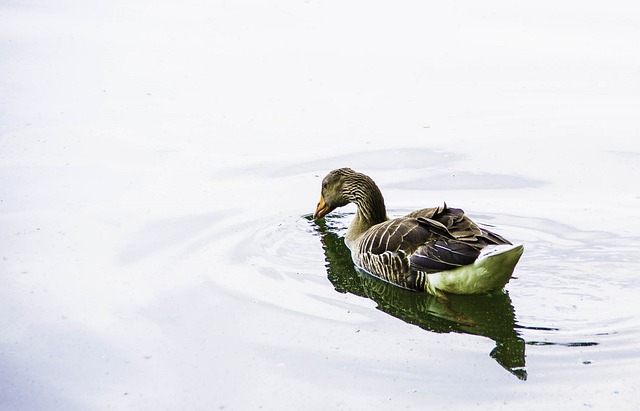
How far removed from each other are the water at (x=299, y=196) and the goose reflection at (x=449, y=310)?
0.9 inches

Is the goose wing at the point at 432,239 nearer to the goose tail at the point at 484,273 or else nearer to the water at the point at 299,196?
the goose tail at the point at 484,273

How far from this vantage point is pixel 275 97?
11109 millimetres

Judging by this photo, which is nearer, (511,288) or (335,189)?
(511,288)

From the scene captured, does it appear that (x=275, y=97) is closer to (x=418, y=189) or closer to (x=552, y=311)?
(x=418, y=189)

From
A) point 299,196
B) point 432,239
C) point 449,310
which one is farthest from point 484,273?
point 299,196

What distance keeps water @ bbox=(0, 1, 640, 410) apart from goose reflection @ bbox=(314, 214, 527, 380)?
23 millimetres

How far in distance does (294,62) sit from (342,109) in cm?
164

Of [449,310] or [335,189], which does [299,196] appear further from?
[449,310]

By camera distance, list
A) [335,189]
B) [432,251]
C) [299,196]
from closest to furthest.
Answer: [432,251] → [335,189] → [299,196]

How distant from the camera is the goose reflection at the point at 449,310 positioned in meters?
6.24

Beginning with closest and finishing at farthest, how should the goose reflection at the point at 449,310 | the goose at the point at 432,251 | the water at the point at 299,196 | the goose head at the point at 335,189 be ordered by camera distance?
1. the water at the point at 299,196
2. the goose reflection at the point at 449,310
3. the goose at the point at 432,251
4. the goose head at the point at 335,189

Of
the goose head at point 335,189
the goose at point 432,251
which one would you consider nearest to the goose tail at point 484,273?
the goose at point 432,251

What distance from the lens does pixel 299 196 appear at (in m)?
8.95

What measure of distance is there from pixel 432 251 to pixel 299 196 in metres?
2.14
